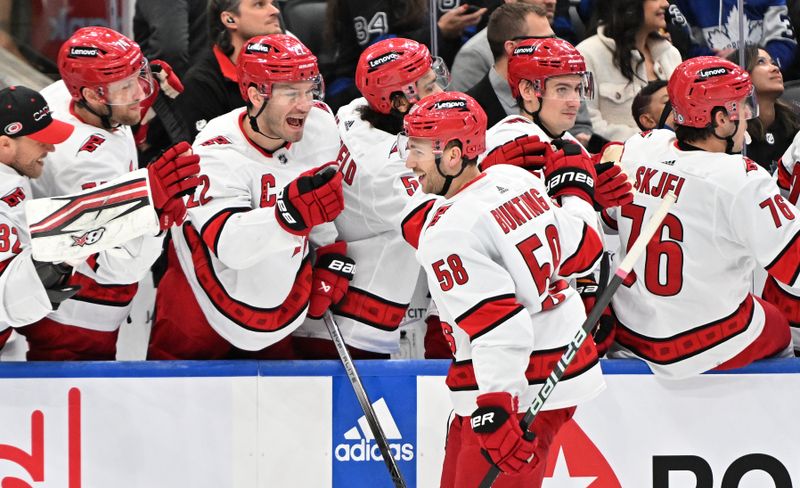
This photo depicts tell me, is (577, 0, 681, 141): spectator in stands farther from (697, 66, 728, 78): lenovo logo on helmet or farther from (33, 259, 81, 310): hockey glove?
(33, 259, 81, 310): hockey glove

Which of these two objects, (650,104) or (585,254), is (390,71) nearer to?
(585,254)

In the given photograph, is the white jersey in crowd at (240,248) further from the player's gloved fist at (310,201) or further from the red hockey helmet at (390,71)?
the red hockey helmet at (390,71)

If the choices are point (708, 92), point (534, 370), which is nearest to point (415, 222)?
point (534, 370)

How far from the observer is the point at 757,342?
401cm

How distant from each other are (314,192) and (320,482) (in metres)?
0.98

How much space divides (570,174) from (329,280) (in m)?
0.90

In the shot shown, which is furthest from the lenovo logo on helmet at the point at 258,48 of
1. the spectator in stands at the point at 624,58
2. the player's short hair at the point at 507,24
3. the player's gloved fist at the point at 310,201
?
the spectator in stands at the point at 624,58

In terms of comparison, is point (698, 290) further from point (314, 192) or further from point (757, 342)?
point (314, 192)

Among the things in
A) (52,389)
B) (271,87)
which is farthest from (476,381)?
(52,389)

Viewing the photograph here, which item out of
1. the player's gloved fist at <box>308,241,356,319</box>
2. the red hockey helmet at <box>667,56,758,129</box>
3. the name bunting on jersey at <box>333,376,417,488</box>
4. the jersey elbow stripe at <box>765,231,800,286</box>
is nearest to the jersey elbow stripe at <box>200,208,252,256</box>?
the player's gloved fist at <box>308,241,356,319</box>

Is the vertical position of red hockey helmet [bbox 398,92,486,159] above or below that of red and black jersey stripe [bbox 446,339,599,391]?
above

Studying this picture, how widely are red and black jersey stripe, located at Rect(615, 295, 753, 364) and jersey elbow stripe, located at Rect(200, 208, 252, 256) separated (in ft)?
4.54

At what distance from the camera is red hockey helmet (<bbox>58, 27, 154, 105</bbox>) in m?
3.87

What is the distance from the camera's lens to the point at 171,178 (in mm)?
3617
